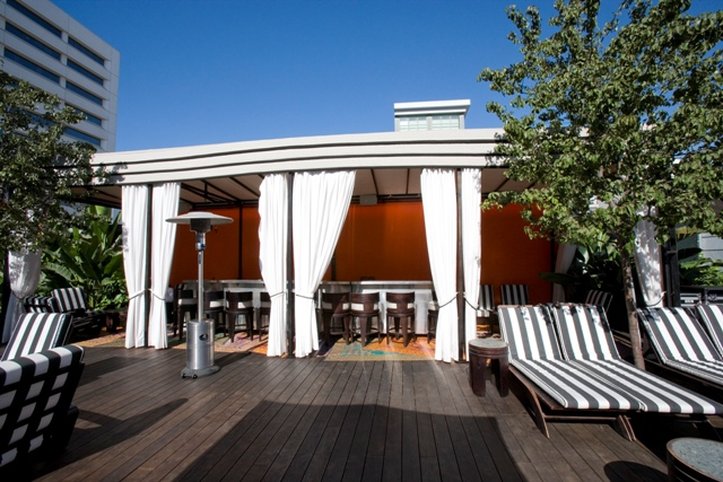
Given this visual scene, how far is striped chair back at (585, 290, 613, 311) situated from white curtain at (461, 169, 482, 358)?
2190 millimetres

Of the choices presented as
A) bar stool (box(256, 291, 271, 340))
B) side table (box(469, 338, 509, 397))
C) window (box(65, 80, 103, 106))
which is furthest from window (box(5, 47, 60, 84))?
side table (box(469, 338, 509, 397))

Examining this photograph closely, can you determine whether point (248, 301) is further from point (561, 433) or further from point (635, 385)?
point (635, 385)

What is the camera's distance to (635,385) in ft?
10.8

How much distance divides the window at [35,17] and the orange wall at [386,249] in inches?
1633

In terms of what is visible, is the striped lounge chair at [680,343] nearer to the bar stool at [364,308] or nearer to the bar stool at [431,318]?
the bar stool at [431,318]

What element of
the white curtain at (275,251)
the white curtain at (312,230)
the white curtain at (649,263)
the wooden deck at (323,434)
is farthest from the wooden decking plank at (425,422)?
the white curtain at (649,263)

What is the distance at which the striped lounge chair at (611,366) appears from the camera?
286 centimetres

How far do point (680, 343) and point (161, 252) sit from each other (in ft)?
25.5

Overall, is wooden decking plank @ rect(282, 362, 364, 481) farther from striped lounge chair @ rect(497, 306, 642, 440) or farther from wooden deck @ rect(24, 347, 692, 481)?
striped lounge chair @ rect(497, 306, 642, 440)

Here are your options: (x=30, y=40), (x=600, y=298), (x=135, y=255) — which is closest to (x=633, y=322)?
(x=600, y=298)

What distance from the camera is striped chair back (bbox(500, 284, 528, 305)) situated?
809 cm

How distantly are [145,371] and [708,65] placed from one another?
7801 millimetres

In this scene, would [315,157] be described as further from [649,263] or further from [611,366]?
[649,263]

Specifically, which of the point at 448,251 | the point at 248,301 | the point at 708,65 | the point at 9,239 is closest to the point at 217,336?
the point at 248,301
